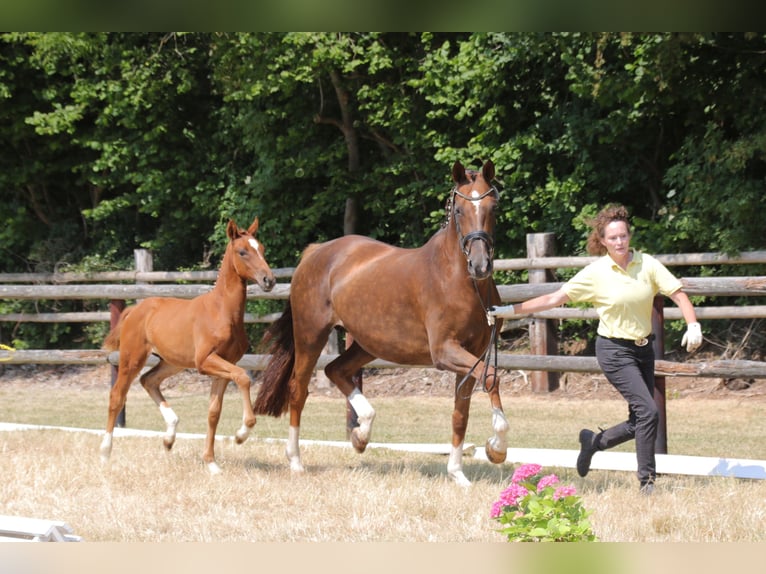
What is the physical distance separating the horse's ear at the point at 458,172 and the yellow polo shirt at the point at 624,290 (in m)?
1.03

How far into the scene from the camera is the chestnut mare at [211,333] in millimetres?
7430

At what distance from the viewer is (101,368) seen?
1838 cm

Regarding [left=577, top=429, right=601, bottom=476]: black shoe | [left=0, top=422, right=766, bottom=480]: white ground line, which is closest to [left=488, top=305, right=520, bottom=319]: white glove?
[left=577, top=429, right=601, bottom=476]: black shoe

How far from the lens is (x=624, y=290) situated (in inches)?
238

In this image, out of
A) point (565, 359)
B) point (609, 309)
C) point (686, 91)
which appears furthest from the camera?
point (686, 91)

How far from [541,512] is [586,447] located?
9.18ft

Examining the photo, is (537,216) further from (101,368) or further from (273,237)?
(101,368)

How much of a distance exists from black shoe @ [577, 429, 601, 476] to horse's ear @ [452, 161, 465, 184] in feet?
6.21

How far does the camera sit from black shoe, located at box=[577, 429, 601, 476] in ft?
21.0

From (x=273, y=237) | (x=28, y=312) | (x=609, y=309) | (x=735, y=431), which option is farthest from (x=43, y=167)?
(x=609, y=309)

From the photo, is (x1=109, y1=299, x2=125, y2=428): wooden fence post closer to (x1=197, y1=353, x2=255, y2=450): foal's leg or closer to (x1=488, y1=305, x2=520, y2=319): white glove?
(x1=197, y1=353, x2=255, y2=450): foal's leg

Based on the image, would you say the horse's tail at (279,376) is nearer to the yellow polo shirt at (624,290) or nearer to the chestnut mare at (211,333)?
the chestnut mare at (211,333)
